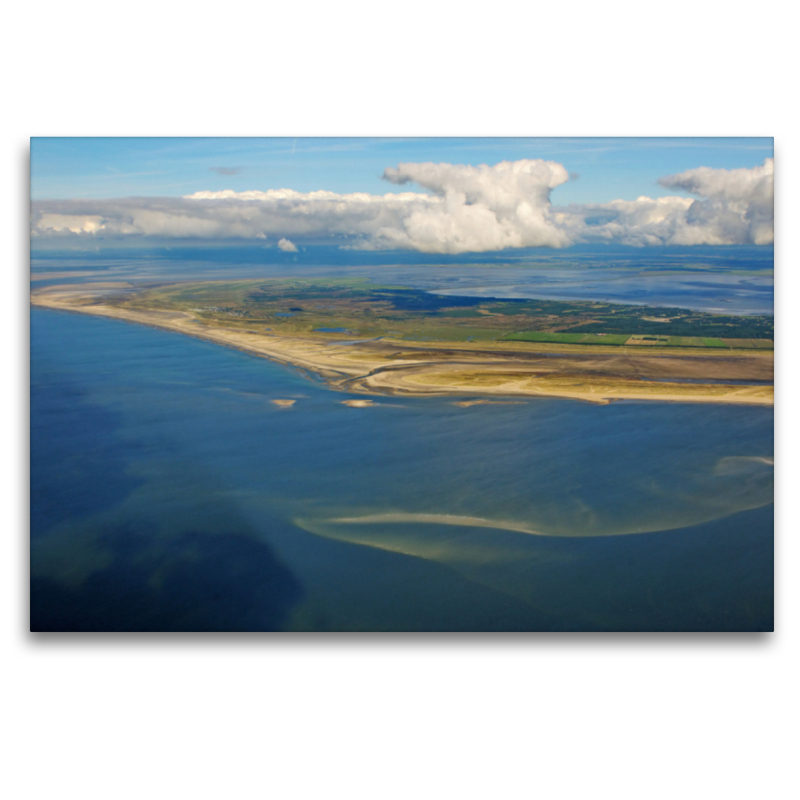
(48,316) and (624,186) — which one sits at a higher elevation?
(624,186)

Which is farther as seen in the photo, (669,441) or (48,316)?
(669,441)

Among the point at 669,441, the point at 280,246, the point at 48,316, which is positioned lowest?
the point at 669,441

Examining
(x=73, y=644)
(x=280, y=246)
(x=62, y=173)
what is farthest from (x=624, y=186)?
(x=73, y=644)

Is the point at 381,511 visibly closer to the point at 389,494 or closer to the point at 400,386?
the point at 389,494

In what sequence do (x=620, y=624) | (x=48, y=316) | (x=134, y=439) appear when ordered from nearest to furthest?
(x=620, y=624)
(x=48, y=316)
(x=134, y=439)

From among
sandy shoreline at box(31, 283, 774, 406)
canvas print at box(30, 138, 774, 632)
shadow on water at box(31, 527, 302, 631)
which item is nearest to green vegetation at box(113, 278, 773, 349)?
canvas print at box(30, 138, 774, 632)

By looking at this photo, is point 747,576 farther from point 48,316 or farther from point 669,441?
point 48,316

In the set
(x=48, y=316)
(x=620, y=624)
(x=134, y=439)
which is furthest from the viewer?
(x=134, y=439)
